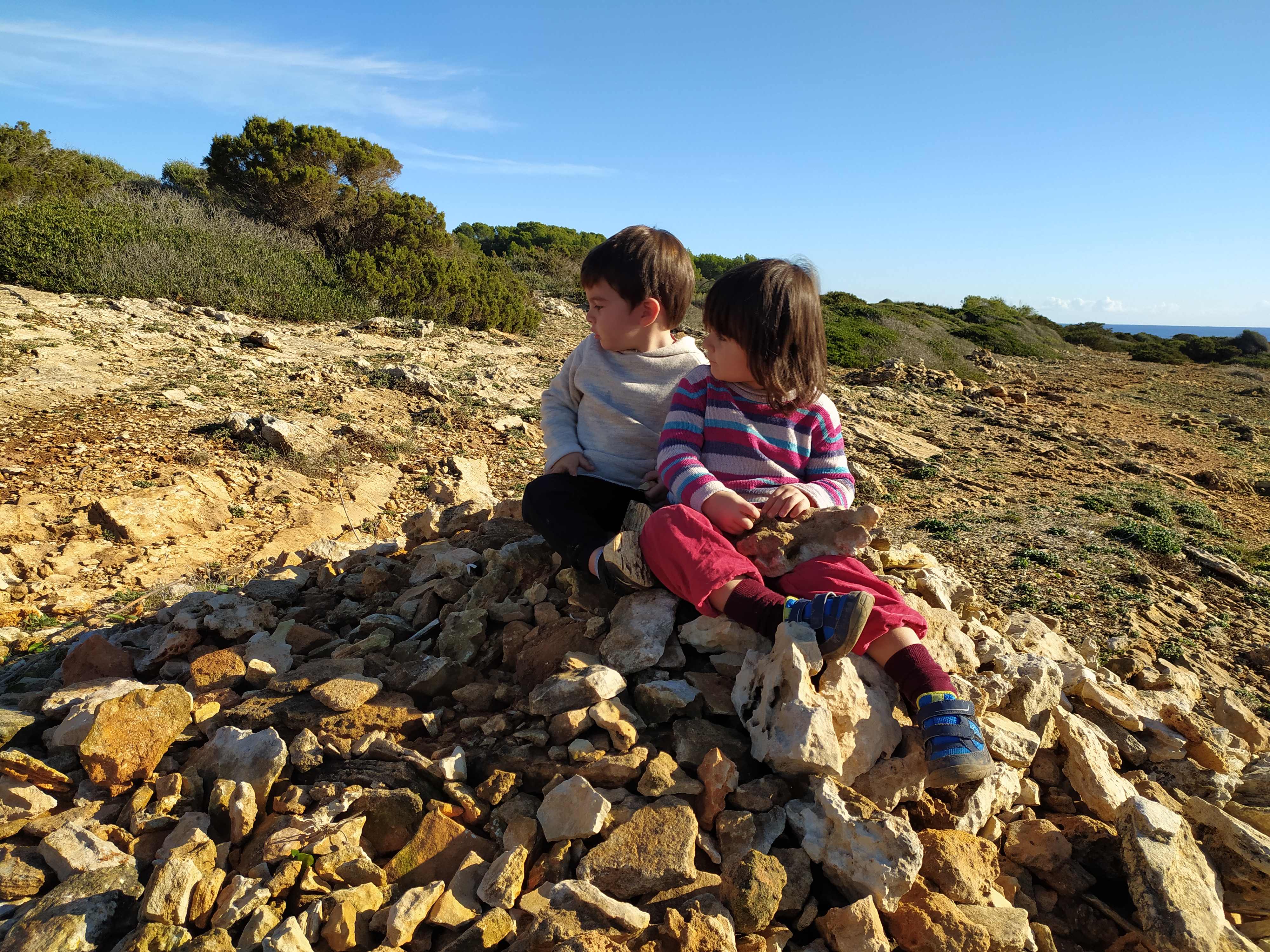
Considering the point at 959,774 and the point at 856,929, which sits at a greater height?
the point at 959,774

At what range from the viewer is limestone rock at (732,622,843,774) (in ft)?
5.69

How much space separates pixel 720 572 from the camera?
2027 millimetres

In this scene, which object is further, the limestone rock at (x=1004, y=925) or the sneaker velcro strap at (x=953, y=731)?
the sneaker velcro strap at (x=953, y=731)

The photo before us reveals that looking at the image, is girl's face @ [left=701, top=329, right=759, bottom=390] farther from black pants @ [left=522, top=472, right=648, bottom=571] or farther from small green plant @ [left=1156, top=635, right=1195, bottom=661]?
small green plant @ [left=1156, top=635, right=1195, bottom=661]

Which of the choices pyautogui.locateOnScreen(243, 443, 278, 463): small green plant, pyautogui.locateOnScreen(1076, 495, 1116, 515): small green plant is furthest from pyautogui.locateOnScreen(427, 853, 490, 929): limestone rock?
pyautogui.locateOnScreen(1076, 495, 1116, 515): small green plant

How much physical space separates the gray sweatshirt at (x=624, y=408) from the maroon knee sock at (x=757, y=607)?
891 mm

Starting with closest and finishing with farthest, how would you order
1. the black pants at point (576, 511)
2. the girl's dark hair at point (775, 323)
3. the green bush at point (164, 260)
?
the girl's dark hair at point (775, 323), the black pants at point (576, 511), the green bush at point (164, 260)

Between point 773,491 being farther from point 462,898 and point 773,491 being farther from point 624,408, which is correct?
point 462,898

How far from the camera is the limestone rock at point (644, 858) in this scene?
5.16ft

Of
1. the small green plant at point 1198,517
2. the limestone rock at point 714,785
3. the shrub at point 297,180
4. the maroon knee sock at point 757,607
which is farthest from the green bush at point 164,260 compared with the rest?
the small green plant at point 1198,517

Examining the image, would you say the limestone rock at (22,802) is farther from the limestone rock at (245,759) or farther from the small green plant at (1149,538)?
the small green plant at (1149,538)

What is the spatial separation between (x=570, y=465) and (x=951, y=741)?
5.34ft

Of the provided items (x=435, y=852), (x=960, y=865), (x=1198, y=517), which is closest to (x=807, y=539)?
(x=960, y=865)

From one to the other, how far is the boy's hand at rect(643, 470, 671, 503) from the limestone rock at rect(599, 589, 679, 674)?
17.4 inches
